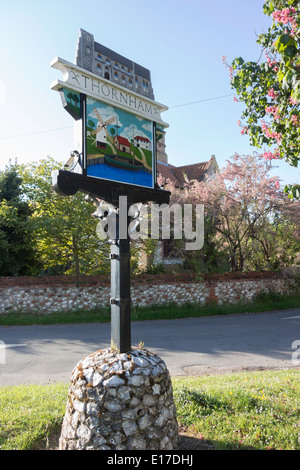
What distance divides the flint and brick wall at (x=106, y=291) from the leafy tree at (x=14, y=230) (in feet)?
5.73

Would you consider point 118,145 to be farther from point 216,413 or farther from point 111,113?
point 216,413

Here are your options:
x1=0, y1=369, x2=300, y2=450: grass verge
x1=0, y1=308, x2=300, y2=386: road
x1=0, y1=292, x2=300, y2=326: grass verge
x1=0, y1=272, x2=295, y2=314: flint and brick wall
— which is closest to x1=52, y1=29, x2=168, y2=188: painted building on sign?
x1=0, y1=369, x2=300, y2=450: grass verge

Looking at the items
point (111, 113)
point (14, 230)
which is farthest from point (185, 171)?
point (111, 113)

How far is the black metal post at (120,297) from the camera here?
10.8 feet

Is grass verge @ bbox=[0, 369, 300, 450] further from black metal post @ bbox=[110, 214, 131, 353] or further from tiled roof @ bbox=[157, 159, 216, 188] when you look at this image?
tiled roof @ bbox=[157, 159, 216, 188]

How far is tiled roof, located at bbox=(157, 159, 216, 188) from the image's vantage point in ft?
78.8

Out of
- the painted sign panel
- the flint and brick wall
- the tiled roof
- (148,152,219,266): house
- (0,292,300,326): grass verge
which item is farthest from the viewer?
the tiled roof

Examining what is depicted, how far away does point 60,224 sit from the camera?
38.4 feet

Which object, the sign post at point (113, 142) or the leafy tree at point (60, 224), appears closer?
the sign post at point (113, 142)

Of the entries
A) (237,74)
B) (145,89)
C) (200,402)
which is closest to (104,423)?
(200,402)

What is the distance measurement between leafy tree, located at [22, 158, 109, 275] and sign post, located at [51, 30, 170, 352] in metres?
8.38

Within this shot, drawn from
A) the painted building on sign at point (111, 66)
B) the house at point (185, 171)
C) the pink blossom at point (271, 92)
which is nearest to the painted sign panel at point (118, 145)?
the painted building on sign at point (111, 66)

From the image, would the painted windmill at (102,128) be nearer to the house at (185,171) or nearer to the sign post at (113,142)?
the sign post at (113,142)
